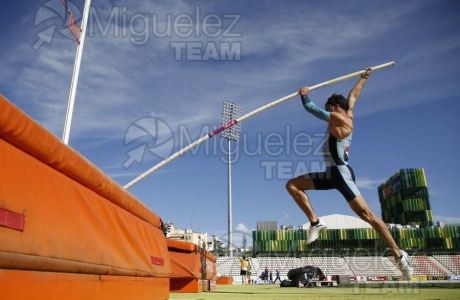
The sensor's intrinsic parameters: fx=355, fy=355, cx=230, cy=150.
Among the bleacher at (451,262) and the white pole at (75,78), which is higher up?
the white pole at (75,78)

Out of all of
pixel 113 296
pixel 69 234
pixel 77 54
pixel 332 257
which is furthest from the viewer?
pixel 332 257

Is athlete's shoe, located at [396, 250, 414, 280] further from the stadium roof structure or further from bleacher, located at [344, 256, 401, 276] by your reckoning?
the stadium roof structure

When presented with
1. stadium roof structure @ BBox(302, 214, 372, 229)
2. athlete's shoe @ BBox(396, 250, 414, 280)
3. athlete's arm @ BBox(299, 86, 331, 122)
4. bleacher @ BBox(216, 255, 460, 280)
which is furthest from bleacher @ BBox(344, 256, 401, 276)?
athlete's arm @ BBox(299, 86, 331, 122)

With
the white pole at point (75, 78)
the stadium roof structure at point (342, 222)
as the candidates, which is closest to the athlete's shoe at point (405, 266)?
the white pole at point (75, 78)

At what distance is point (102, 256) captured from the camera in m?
2.88

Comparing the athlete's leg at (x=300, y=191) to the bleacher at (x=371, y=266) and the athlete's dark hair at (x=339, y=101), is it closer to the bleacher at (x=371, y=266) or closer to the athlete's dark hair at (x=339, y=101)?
the athlete's dark hair at (x=339, y=101)

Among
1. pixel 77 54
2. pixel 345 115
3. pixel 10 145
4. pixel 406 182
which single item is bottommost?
pixel 10 145

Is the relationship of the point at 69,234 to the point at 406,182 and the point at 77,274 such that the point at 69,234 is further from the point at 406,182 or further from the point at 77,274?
the point at 406,182

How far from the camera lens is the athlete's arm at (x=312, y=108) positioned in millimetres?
4461

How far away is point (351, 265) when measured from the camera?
44.8 metres

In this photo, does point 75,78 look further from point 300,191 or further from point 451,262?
point 451,262

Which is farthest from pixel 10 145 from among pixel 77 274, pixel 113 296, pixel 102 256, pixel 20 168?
pixel 113 296

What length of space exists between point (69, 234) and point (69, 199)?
0.95 feet

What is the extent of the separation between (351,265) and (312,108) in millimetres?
45295
